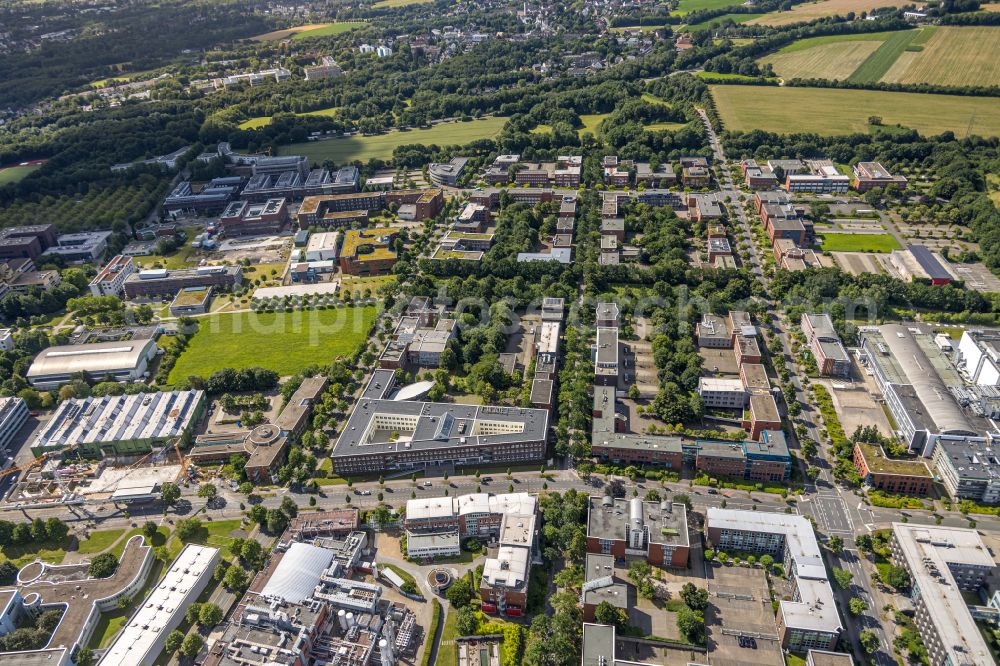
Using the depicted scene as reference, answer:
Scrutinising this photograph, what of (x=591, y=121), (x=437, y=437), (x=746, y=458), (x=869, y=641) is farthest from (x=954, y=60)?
(x=437, y=437)

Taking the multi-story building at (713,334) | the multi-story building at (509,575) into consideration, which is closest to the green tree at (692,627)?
the multi-story building at (509,575)

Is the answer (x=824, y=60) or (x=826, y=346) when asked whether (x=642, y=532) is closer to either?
(x=826, y=346)

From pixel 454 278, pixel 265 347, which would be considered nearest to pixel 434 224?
pixel 454 278

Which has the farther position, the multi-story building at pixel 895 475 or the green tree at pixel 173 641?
the multi-story building at pixel 895 475

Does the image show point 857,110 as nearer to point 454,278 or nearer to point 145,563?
point 454,278

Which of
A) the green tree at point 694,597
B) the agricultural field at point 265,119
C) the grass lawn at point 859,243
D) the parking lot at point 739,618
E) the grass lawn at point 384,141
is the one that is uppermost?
the agricultural field at point 265,119

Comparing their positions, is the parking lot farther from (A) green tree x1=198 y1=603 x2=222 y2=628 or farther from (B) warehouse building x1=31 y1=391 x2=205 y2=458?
(B) warehouse building x1=31 y1=391 x2=205 y2=458

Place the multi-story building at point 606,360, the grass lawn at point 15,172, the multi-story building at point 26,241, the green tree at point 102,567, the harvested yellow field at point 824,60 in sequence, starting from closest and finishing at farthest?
the green tree at point 102,567 < the multi-story building at point 606,360 < the multi-story building at point 26,241 < the grass lawn at point 15,172 < the harvested yellow field at point 824,60

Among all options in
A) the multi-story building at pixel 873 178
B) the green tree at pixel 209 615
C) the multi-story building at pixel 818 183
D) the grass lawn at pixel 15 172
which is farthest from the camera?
the grass lawn at pixel 15 172

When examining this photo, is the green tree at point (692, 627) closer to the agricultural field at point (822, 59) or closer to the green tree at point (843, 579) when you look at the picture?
the green tree at point (843, 579)
